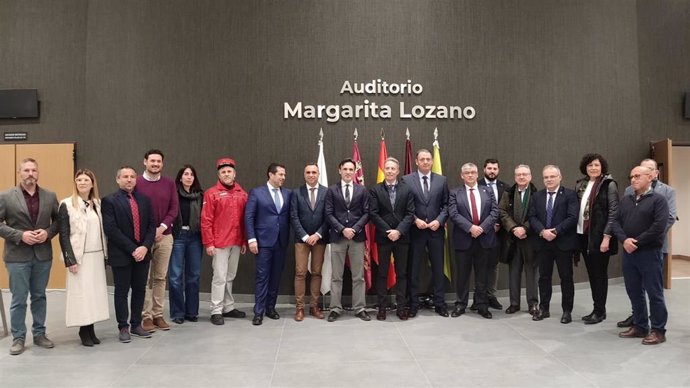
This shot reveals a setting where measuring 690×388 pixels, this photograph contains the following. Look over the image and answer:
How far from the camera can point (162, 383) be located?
11.0 ft

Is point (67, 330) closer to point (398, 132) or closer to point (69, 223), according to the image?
point (69, 223)

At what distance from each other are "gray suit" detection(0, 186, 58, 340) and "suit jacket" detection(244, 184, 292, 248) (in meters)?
1.71

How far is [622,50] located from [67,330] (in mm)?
7478

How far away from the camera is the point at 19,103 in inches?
264

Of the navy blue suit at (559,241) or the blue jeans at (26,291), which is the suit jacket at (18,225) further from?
the navy blue suit at (559,241)

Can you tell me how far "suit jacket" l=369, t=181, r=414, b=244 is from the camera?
5.04 metres

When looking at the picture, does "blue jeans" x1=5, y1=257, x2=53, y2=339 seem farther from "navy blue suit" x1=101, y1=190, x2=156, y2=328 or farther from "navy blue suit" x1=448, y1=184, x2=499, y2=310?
"navy blue suit" x1=448, y1=184, x2=499, y2=310

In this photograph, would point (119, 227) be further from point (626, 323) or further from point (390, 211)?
point (626, 323)

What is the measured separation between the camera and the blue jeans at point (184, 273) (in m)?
5.01

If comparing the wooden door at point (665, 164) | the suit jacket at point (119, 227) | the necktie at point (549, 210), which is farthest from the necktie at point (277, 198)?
the wooden door at point (665, 164)

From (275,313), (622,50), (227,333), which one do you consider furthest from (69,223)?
(622,50)

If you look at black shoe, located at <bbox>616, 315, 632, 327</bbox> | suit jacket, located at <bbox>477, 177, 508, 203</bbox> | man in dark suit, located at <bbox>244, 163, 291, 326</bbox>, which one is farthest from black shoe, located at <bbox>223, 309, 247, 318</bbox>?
black shoe, located at <bbox>616, 315, 632, 327</bbox>

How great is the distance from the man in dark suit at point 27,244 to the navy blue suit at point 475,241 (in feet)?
12.4

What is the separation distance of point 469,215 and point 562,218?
0.91 m
